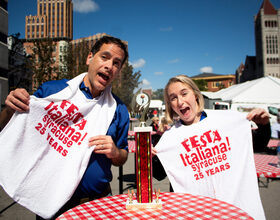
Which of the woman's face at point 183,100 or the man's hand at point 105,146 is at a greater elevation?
the woman's face at point 183,100

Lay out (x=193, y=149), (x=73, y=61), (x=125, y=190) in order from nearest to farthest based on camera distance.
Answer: (x=193, y=149), (x=125, y=190), (x=73, y=61)

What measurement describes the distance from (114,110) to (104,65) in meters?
0.41

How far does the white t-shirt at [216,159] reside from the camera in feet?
6.10

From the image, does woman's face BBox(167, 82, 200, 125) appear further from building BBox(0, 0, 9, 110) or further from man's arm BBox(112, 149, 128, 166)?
building BBox(0, 0, 9, 110)

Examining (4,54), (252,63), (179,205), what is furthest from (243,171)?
(252,63)

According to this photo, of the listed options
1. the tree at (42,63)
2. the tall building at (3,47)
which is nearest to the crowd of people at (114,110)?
the tree at (42,63)

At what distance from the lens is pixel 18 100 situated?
1.51 meters

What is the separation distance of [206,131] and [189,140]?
0.19m

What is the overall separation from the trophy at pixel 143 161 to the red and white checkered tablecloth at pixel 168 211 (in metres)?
0.07

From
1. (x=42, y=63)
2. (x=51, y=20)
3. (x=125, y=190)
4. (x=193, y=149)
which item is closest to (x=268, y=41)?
(x=42, y=63)

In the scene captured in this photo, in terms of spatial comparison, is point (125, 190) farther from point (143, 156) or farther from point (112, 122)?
point (143, 156)

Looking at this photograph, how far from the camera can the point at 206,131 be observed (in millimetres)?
2010

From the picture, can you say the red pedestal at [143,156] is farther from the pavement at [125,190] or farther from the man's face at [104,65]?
the pavement at [125,190]

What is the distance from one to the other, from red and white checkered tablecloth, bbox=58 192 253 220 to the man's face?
36.9 inches
